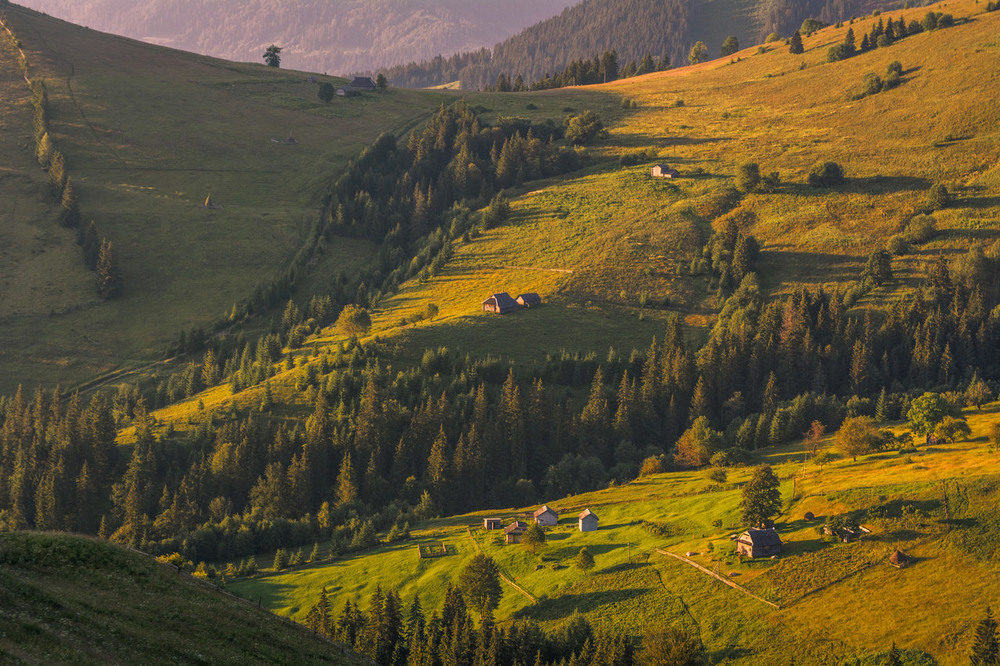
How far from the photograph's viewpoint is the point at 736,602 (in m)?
91.9

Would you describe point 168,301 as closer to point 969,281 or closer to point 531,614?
point 531,614

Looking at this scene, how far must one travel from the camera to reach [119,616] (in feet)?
157

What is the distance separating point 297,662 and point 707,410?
Answer: 113955mm

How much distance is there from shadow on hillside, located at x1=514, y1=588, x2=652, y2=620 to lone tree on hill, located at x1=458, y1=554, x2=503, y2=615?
10.0 feet

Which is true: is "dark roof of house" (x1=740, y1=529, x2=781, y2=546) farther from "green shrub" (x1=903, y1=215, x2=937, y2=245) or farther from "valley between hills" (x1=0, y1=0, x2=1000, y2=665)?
"green shrub" (x1=903, y1=215, x2=937, y2=245)

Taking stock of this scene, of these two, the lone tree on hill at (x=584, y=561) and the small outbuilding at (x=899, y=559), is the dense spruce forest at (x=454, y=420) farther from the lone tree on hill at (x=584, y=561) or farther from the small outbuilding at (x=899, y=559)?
the small outbuilding at (x=899, y=559)

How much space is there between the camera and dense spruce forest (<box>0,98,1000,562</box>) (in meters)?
133

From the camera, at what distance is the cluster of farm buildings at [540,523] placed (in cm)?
11344

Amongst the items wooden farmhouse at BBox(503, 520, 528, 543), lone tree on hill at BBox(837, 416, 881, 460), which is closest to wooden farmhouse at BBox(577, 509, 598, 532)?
wooden farmhouse at BBox(503, 520, 528, 543)

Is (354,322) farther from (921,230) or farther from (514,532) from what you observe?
(921,230)

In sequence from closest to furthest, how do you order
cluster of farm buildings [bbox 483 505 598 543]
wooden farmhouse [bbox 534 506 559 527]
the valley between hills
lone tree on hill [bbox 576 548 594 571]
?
the valley between hills → lone tree on hill [bbox 576 548 594 571] → cluster of farm buildings [bbox 483 505 598 543] → wooden farmhouse [bbox 534 506 559 527]

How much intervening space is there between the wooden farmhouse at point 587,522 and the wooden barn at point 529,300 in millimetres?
64040

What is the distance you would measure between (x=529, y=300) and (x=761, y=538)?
8351cm

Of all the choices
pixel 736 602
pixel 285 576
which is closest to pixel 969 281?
pixel 736 602
